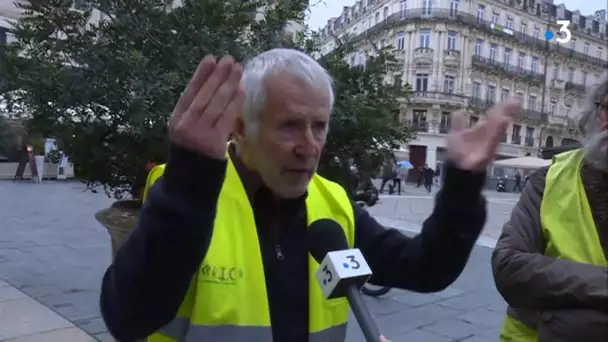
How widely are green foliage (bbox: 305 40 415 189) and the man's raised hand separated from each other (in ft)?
8.53

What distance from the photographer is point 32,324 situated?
12.6 ft

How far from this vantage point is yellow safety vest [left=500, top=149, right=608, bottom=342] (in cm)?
161

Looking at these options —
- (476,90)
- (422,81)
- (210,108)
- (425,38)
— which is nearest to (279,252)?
(210,108)

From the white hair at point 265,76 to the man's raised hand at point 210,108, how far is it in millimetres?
361

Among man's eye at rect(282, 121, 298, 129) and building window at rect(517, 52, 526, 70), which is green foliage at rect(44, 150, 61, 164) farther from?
building window at rect(517, 52, 526, 70)

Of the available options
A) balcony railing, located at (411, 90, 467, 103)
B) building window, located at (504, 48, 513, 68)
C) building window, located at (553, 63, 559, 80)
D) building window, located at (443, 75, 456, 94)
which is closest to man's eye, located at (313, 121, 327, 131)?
balcony railing, located at (411, 90, 467, 103)

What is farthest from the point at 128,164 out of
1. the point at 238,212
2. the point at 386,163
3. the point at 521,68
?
the point at 521,68

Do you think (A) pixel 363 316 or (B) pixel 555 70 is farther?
(B) pixel 555 70

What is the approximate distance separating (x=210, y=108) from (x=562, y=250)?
4.05 ft

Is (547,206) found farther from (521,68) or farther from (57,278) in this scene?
(521,68)

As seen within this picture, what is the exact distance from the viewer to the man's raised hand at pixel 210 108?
0.90 meters

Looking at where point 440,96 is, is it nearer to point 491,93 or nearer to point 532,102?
point 491,93

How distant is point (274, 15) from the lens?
3.67 meters

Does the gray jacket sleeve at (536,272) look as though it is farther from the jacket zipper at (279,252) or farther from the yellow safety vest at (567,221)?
the jacket zipper at (279,252)
